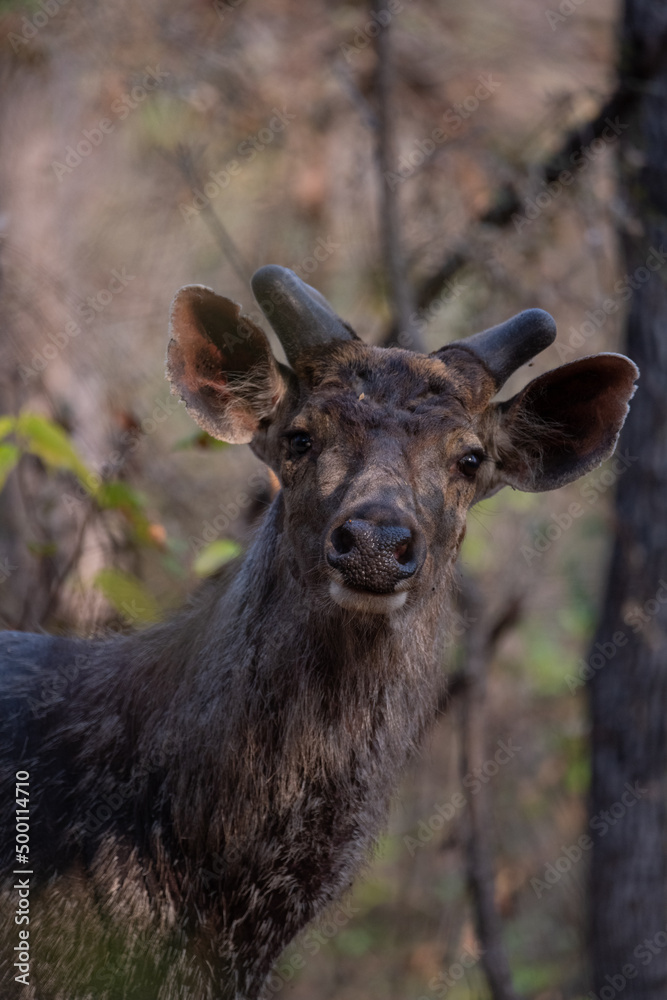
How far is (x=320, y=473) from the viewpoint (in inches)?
162

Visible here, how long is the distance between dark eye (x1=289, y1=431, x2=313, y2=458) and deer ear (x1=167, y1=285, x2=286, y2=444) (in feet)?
1.00

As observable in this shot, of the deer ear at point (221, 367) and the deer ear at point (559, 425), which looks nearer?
the deer ear at point (221, 367)

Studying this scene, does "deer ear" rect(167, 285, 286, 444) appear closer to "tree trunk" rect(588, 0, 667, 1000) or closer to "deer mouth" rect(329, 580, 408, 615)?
"deer mouth" rect(329, 580, 408, 615)

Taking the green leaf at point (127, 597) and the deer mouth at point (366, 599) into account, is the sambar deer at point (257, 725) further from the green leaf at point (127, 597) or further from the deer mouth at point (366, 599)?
the green leaf at point (127, 597)

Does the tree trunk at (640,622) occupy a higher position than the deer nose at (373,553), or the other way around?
the deer nose at (373,553)

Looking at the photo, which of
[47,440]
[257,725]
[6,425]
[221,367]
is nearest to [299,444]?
[221,367]

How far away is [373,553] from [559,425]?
1.72 metres

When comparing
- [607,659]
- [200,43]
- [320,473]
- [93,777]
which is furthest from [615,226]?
[93,777]

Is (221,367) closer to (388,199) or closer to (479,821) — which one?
(388,199)

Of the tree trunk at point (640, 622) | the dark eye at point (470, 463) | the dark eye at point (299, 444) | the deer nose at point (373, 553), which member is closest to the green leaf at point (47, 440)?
the dark eye at point (299, 444)

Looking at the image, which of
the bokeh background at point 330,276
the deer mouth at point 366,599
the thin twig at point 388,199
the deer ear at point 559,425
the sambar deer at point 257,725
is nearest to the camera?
the deer mouth at point 366,599

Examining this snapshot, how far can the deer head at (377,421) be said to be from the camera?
12.3 ft

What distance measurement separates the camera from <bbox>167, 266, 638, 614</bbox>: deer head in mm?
3748

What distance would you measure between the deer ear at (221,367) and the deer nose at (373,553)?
3.84 feet
